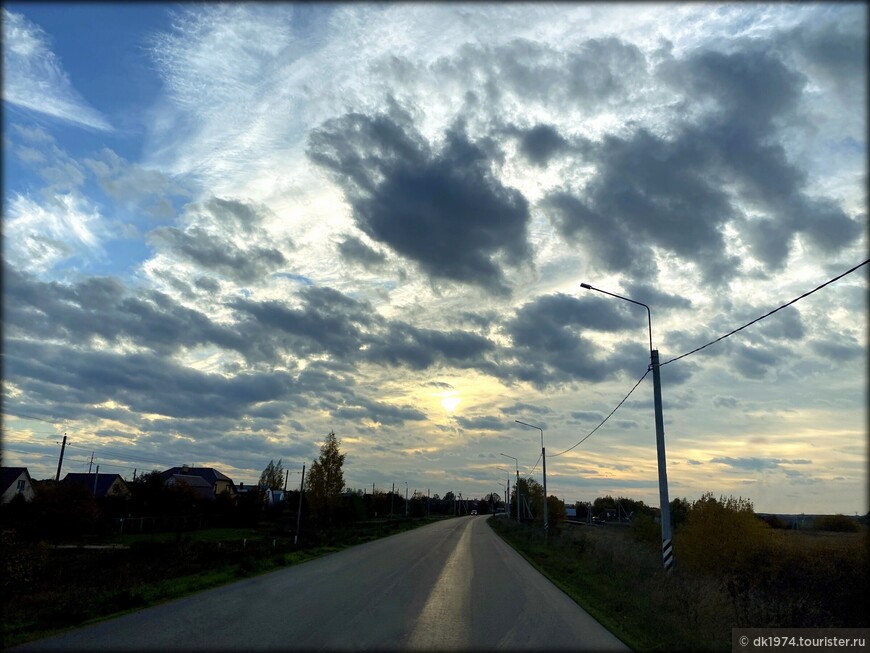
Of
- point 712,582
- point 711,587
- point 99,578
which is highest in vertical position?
point 711,587

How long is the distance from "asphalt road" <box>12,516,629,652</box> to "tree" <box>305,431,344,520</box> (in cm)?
4071

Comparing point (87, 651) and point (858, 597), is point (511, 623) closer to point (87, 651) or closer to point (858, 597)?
point (87, 651)

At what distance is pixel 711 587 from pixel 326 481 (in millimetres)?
45444

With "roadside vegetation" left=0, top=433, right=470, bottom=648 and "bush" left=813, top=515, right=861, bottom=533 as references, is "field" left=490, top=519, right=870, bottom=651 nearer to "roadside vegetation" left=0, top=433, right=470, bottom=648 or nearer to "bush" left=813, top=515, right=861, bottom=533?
"roadside vegetation" left=0, top=433, right=470, bottom=648

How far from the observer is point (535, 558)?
2780 cm

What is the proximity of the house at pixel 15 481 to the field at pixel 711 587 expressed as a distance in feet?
171

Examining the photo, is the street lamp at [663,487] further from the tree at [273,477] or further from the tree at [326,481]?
the tree at [273,477]

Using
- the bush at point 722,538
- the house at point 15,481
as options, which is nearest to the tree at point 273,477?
the house at point 15,481

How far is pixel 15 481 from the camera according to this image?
6297 centimetres

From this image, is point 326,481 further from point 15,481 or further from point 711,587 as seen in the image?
point 711,587

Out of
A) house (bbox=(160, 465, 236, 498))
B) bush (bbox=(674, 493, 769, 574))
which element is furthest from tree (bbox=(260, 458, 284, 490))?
bush (bbox=(674, 493, 769, 574))

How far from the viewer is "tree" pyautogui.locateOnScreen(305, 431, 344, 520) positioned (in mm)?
57750

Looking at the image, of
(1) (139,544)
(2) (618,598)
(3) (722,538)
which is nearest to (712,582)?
(2) (618,598)

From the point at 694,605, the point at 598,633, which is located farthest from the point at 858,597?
the point at 598,633
